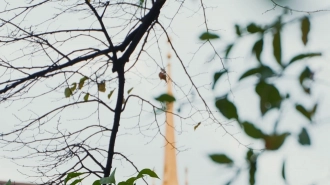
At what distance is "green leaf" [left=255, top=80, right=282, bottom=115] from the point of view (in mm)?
532

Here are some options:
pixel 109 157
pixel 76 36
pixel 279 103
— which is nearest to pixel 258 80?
pixel 279 103

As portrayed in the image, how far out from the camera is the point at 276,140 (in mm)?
509

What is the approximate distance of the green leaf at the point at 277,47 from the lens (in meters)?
0.53

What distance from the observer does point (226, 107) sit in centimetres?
59

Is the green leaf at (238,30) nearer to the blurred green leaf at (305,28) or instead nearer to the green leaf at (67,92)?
the blurred green leaf at (305,28)

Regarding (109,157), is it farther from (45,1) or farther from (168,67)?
(45,1)

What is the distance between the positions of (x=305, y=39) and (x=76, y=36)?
169 centimetres

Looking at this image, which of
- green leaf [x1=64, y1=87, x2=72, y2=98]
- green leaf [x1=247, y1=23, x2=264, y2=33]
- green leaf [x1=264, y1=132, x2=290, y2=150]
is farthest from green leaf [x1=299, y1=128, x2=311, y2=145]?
green leaf [x1=64, y1=87, x2=72, y2=98]

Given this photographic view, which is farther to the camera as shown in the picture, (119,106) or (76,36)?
(76,36)

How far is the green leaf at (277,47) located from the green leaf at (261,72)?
2cm

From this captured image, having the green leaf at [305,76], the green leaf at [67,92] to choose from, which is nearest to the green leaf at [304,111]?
the green leaf at [305,76]

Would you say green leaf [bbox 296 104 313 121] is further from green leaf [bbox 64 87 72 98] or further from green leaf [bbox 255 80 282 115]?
green leaf [bbox 64 87 72 98]

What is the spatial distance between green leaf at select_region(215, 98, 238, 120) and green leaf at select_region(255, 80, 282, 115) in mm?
37

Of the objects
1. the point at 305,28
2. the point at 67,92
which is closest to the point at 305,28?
the point at 305,28
